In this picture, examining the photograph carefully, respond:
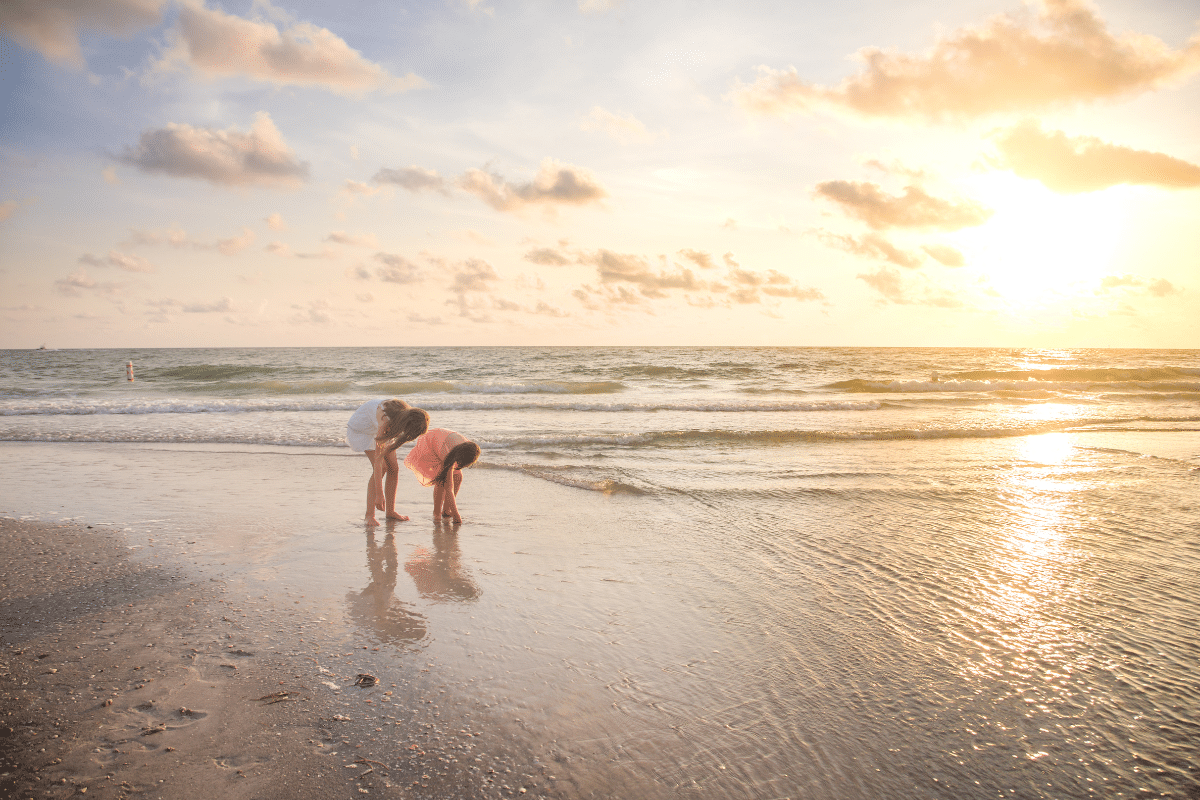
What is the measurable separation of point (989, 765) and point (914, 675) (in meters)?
0.66

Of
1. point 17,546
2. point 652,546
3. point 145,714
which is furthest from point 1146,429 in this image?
point 17,546

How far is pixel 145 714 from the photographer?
2.61 metres

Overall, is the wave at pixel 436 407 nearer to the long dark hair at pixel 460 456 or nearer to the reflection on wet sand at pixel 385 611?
the long dark hair at pixel 460 456

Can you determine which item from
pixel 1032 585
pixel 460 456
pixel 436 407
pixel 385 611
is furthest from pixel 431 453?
pixel 436 407

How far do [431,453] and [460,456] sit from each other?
1.43 ft

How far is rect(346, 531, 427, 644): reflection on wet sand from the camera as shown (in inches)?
137

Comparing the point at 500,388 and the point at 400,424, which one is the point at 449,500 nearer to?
Result: the point at 400,424

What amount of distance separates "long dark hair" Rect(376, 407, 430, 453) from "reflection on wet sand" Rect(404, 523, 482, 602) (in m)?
1.05

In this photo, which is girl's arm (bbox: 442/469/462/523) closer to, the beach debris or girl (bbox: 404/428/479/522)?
girl (bbox: 404/428/479/522)

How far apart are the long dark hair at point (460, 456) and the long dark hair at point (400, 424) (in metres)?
0.36

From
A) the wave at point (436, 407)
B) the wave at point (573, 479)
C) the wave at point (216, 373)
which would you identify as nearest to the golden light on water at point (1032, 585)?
the wave at point (573, 479)

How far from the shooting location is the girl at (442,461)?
19.4 feet

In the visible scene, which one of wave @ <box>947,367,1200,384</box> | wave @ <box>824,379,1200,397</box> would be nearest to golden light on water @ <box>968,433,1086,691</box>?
wave @ <box>824,379,1200,397</box>

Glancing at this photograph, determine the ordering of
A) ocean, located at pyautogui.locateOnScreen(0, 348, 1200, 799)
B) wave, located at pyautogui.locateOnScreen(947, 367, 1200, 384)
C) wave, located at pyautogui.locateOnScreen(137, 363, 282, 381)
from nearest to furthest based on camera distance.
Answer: ocean, located at pyautogui.locateOnScreen(0, 348, 1200, 799), wave, located at pyautogui.locateOnScreen(947, 367, 1200, 384), wave, located at pyautogui.locateOnScreen(137, 363, 282, 381)
